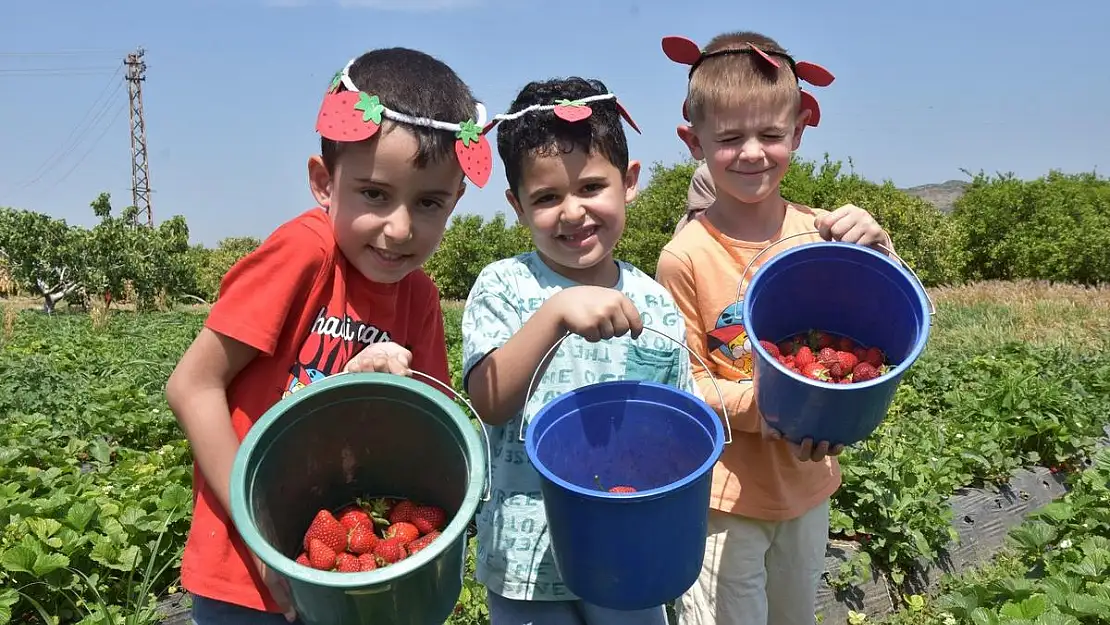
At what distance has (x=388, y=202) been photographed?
1.38 metres

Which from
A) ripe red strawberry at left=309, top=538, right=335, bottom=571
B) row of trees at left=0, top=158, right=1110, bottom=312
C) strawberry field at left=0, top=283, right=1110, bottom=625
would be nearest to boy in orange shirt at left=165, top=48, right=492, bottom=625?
ripe red strawberry at left=309, top=538, right=335, bottom=571

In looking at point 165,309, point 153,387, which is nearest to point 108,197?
point 165,309

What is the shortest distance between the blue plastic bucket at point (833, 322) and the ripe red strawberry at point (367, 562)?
0.80 meters

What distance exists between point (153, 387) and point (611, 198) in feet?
15.3

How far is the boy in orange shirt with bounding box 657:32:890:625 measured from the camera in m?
1.87

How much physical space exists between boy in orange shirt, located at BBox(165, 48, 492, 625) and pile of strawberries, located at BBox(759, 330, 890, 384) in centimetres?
78

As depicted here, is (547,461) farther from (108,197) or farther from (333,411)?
(108,197)

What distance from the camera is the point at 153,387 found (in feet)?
17.2

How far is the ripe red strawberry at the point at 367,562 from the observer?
3.82ft

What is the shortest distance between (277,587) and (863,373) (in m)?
1.21

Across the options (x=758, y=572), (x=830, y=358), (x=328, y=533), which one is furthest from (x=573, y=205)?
(x=758, y=572)

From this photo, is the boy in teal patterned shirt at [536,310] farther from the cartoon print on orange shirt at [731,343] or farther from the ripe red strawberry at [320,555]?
the ripe red strawberry at [320,555]

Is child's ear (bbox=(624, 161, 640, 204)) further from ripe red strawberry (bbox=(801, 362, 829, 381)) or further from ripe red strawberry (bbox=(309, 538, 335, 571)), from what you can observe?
ripe red strawberry (bbox=(309, 538, 335, 571))

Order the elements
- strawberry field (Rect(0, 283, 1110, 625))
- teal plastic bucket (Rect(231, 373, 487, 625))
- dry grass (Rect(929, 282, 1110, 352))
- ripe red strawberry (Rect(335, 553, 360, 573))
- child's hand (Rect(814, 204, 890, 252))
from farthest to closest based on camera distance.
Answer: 1. dry grass (Rect(929, 282, 1110, 352))
2. strawberry field (Rect(0, 283, 1110, 625))
3. child's hand (Rect(814, 204, 890, 252))
4. ripe red strawberry (Rect(335, 553, 360, 573))
5. teal plastic bucket (Rect(231, 373, 487, 625))
